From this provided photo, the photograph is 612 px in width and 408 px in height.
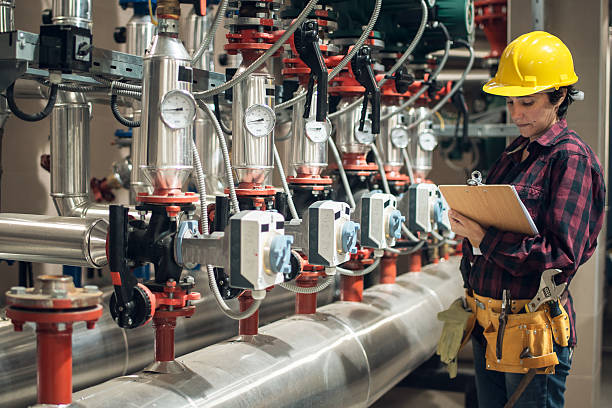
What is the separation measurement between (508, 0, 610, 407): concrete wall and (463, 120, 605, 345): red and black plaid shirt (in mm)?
1173

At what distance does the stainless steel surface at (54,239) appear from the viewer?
1.62m

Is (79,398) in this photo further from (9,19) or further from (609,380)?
(609,380)

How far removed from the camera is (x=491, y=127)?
3.26 meters

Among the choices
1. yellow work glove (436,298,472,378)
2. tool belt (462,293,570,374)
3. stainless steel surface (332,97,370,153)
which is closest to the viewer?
tool belt (462,293,570,374)

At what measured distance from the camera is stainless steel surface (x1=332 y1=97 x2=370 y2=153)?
2.48 metres

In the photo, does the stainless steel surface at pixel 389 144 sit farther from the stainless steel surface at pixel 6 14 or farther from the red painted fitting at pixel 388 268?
the stainless steel surface at pixel 6 14

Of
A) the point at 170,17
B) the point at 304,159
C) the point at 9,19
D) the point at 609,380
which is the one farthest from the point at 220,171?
the point at 609,380

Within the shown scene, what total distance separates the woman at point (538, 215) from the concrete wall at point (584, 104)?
1.08 meters

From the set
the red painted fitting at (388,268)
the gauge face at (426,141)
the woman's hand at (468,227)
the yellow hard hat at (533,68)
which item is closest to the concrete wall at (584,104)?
the gauge face at (426,141)

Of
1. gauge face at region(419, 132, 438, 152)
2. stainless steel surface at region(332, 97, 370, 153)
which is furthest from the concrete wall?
stainless steel surface at region(332, 97, 370, 153)

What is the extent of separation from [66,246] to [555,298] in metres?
1.13

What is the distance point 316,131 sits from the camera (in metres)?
2.08

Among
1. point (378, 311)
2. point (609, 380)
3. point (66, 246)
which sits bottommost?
point (609, 380)

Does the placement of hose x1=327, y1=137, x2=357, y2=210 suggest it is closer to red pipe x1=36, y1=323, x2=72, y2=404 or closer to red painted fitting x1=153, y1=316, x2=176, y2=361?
red painted fitting x1=153, y1=316, x2=176, y2=361
